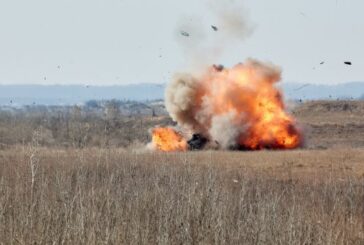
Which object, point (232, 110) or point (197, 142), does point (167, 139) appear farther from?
point (232, 110)

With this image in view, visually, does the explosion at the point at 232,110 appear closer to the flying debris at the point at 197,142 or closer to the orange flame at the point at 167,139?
the orange flame at the point at 167,139

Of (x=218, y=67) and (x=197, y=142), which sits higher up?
(x=218, y=67)

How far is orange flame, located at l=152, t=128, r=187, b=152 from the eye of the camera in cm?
4412

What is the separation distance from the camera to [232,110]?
45.4 m

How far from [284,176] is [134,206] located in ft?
49.1

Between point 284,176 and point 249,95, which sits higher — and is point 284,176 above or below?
below

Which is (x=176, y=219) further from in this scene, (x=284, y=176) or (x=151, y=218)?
(x=284, y=176)

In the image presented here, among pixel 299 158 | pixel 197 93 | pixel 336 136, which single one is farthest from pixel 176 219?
pixel 336 136

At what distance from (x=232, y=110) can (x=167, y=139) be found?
15.6 feet

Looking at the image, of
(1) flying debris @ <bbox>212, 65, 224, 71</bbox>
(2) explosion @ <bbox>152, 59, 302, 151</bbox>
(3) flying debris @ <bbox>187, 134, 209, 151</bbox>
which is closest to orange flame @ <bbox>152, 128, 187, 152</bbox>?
(2) explosion @ <bbox>152, 59, 302, 151</bbox>

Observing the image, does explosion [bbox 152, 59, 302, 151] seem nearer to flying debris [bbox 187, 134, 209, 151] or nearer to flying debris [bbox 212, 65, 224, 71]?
flying debris [bbox 212, 65, 224, 71]

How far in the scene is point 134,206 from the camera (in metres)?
10.9

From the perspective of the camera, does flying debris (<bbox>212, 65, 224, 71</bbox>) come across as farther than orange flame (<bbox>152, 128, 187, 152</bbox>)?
Yes

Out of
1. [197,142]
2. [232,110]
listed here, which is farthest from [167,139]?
[232,110]
